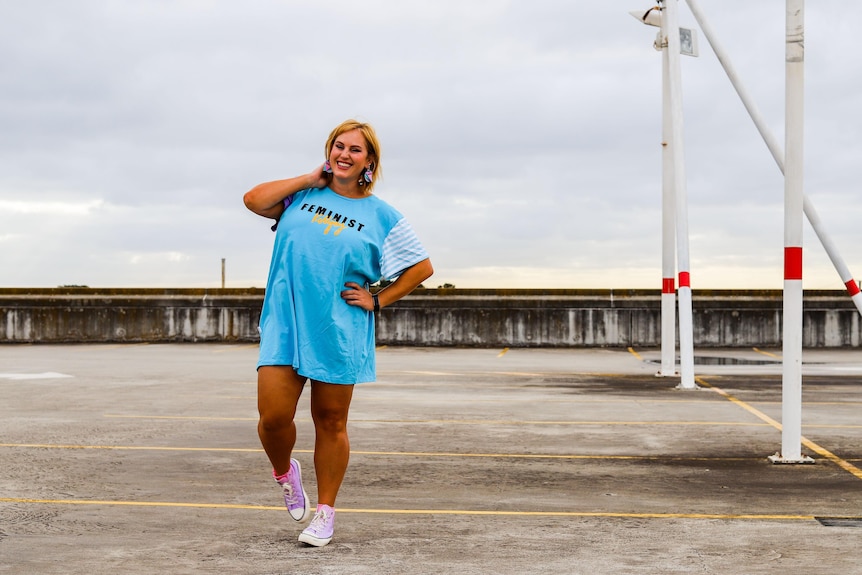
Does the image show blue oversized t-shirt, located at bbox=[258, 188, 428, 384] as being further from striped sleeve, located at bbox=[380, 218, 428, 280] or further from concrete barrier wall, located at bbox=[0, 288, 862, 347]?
concrete barrier wall, located at bbox=[0, 288, 862, 347]

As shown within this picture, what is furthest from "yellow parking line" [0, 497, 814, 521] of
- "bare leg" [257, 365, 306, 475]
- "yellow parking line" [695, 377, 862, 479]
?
"yellow parking line" [695, 377, 862, 479]

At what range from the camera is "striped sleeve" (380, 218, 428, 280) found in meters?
5.05

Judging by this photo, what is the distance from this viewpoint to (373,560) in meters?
4.72

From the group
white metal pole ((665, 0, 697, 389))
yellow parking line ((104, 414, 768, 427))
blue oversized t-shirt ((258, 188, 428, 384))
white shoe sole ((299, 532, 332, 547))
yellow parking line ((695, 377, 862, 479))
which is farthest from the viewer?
white metal pole ((665, 0, 697, 389))

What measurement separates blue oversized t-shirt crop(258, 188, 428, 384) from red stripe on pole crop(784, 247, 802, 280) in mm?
4034

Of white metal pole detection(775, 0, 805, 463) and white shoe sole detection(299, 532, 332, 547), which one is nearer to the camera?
white shoe sole detection(299, 532, 332, 547)

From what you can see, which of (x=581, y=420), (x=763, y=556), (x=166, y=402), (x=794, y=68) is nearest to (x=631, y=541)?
(x=763, y=556)

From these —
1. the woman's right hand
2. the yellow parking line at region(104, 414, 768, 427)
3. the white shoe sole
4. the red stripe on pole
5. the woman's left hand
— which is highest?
the woman's right hand

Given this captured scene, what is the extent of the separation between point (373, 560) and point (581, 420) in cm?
591

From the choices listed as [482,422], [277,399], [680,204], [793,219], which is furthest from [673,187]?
[277,399]

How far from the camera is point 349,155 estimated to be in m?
4.97

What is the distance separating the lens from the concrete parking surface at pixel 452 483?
484 centimetres

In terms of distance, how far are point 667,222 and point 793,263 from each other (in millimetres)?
7949

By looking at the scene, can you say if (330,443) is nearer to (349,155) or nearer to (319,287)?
(319,287)
